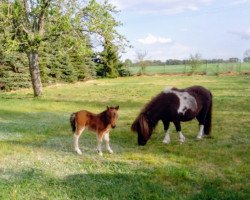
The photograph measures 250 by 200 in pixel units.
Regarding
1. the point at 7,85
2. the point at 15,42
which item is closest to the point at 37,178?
the point at 15,42

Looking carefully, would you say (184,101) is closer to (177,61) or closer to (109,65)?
(109,65)

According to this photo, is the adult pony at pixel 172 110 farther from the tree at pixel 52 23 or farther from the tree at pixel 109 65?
the tree at pixel 109 65

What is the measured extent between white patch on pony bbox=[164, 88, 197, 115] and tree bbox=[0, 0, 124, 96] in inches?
590

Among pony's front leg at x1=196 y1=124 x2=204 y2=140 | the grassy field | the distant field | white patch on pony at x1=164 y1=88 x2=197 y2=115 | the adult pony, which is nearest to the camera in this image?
the grassy field

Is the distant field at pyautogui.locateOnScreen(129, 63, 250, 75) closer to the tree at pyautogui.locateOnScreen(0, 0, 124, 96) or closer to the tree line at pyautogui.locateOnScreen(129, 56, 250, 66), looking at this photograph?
the tree line at pyautogui.locateOnScreen(129, 56, 250, 66)

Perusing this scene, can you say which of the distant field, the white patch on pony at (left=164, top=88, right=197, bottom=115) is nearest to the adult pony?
the white patch on pony at (left=164, top=88, right=197, bottom=115)

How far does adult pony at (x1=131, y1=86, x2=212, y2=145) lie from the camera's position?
38.9 feet

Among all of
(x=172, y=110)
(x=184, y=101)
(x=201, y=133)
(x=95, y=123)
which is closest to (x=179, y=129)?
(x=172, y=110)

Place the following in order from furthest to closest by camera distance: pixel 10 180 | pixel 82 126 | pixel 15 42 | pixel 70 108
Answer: pixel 15 42
pixel 70 108
pixel 82 126
pixel 10 180

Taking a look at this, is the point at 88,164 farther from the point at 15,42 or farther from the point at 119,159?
the point at 15,42

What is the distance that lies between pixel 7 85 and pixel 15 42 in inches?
718

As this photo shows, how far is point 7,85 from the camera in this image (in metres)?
42.0

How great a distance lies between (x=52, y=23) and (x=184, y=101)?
18.5m

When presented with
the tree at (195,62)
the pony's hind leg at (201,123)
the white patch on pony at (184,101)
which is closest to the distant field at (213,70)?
the tree at (195,62)
